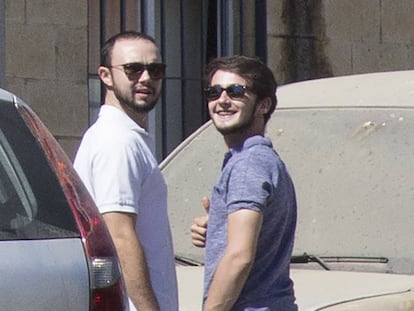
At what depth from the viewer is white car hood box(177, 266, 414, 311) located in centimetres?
471

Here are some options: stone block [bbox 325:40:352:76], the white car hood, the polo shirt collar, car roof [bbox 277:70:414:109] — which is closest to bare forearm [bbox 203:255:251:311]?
the white car hood

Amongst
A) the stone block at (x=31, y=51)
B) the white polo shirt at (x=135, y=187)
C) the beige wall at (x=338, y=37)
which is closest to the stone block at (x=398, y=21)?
the beige wall at (x=338, y=37)

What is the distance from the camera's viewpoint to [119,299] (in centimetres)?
375

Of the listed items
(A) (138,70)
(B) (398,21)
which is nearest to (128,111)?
(A) (138,70)

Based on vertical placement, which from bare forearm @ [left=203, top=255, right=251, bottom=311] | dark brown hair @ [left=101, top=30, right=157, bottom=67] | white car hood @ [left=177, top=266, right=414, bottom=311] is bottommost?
white car hood @ [left=177, top=266, right=414, bottom=311]

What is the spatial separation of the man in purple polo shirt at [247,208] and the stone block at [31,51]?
433 centimetres

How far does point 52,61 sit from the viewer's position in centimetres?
917

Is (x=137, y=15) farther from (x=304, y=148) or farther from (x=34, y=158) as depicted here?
(x=34, y=158)

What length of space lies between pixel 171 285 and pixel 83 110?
4921 mm

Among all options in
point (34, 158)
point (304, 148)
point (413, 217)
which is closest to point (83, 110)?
point (304, 148)

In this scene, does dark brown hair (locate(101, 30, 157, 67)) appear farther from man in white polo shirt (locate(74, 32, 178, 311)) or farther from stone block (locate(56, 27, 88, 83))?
stone block (locate(56, 27, 88, 83))

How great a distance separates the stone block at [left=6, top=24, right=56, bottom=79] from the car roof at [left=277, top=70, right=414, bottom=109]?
3.12 meters

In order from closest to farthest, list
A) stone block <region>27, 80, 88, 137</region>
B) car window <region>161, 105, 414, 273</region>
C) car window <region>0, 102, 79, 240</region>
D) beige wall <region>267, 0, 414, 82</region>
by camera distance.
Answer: car window <region>0, 102, 79, 240</region>
car window <region>161, 105, 414, 273</region>
stone block <region>27, 80, 88, 137</region>
beige wall <region>267, 0, 414, 82</region>

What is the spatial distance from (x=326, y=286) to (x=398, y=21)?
6.91m
